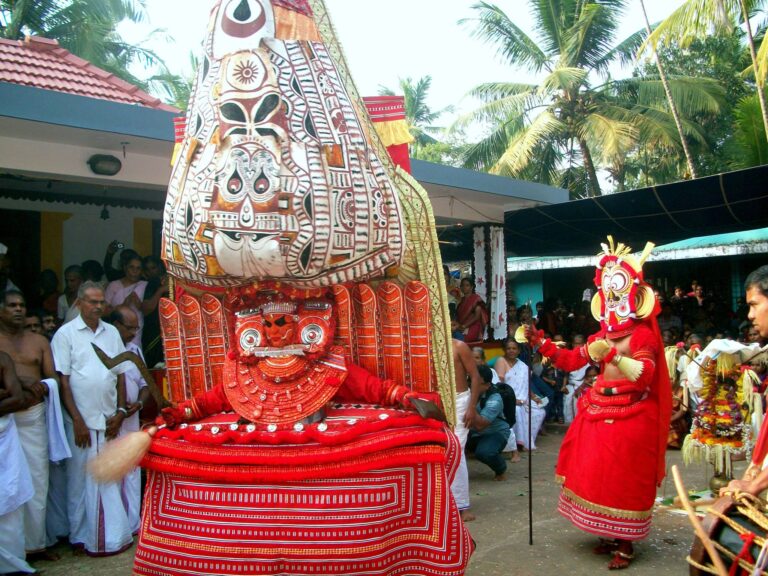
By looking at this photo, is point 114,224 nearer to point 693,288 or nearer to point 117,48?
point 693,288

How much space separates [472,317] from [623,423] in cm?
550

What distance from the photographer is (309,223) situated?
117 inches

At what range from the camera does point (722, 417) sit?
21.0ft

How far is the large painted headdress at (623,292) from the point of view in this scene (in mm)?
4988

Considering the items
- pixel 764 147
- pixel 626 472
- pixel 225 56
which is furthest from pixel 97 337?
pixel 764 147

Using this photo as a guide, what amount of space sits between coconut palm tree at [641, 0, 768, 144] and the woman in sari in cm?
563

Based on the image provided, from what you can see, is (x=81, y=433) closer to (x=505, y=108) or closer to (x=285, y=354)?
(x=285, y=354)

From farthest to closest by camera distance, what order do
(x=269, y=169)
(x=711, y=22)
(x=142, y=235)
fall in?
(x=711, y=22) → (x=142, y=235) → (x=269, y=169)

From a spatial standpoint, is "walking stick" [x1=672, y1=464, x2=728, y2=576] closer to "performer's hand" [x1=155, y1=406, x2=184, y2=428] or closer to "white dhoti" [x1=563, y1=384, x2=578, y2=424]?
"performer's hand" [x1=155, y1=406, x2=184, y2=428]

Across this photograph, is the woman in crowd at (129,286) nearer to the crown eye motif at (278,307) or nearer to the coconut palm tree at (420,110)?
the crown eye motif at (278,307)

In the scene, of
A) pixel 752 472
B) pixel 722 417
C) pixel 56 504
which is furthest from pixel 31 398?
pixel 722 417

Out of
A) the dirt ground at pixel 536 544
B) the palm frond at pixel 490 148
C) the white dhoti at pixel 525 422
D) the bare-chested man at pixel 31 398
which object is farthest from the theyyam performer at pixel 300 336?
the palm frond at pixel 490 148

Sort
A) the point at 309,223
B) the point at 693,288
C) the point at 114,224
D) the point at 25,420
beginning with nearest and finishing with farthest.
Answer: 1. the point at 309,223
2. the point at 25,420
3. the point at 114,224
4. the point at 693,288

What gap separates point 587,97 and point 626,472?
1515 cm
